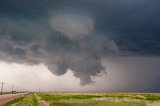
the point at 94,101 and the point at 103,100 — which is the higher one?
the point at 103,100

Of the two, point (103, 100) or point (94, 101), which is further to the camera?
point (103, 100)

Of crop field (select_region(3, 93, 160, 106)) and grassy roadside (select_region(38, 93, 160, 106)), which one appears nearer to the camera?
crop field (select_region(3, 93, 160, 106))

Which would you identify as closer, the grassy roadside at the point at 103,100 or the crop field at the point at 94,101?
the crop field at the point at 94,101
